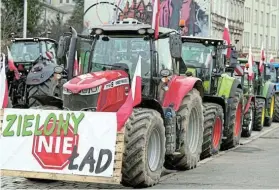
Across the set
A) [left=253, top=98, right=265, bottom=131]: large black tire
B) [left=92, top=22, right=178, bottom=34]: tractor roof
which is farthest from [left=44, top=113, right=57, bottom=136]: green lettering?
[left=253, top=98, right=265, bottom=131]: large black tire

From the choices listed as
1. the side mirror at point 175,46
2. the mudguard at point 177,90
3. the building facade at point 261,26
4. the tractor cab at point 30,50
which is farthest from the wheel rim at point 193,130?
the building facade at point 261,26

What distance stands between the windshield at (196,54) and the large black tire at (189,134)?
3.30 meters

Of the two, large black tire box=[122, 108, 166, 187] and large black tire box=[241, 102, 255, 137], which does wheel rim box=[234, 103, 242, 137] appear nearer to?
large black tire box=[241, 102, 255, 137]

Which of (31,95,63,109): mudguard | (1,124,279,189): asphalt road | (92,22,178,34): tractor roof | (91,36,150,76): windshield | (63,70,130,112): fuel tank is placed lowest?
(1,124,279,189): asphalt road

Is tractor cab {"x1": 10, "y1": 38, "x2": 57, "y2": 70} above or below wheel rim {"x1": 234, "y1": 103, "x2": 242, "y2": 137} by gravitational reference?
above

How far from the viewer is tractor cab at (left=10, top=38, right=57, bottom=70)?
723 inches

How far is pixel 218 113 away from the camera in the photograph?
14062 millimetres

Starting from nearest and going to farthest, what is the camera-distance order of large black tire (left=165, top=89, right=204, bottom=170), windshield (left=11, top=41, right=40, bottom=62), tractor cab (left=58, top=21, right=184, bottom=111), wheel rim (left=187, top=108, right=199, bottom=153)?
tractor cab (left=58, top=21, right=184, bottom=111)
large black tire (left=165, top=89, right=204, bottom=170)
wheel rim (left=187, top=108, right=199, bottom=153)
windshield (left=11, top=41, right=40, bottom=62)

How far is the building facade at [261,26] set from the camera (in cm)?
8474

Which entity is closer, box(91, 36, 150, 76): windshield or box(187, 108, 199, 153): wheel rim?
box(91, 36, 150, 76): windshield

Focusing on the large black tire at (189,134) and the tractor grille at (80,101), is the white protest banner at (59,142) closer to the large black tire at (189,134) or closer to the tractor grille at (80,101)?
the tractor grille at (80,101)

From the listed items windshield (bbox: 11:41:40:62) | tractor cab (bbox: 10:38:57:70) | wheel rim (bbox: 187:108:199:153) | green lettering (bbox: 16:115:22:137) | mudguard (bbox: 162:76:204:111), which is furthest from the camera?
windshield (bbox: 11:41:40:62)

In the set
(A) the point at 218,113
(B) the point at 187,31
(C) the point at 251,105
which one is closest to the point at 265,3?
(B) the point at 187,31

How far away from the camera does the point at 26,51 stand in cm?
1878
